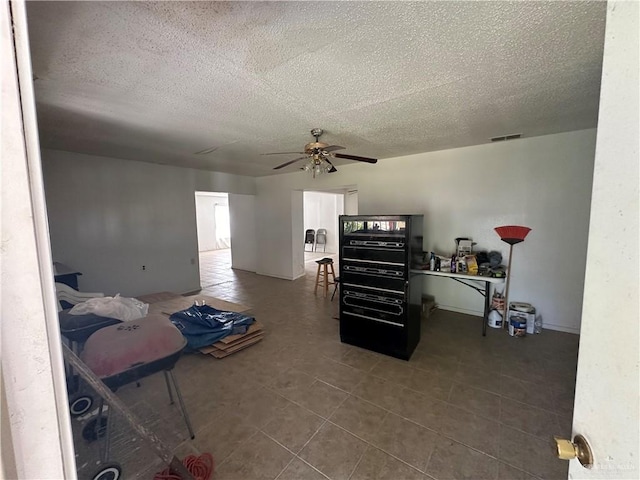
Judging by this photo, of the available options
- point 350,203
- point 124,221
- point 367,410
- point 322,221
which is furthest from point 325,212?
point 367,410

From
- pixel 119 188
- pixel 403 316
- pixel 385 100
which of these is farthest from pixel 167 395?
pixel 119 188

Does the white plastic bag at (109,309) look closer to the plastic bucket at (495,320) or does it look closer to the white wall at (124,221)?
the white wall at (124,221)

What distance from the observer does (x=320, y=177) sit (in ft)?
18.1

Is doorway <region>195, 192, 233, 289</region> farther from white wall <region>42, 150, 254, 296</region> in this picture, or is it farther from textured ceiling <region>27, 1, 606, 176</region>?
textured ceiling <region>27, 1, 606, 176</region>

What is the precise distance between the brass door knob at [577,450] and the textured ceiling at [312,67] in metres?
1.67

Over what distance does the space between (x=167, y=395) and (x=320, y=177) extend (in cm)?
434

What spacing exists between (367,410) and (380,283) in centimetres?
116

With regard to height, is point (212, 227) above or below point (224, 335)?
above

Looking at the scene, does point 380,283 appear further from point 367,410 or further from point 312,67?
point 312,67

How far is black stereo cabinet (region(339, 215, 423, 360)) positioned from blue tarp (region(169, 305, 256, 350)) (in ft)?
4.10

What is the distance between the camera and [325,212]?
10.1 metres

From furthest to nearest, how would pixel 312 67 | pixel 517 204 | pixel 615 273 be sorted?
pixel 517 204 → pixel 312 67 → pixel 615 273

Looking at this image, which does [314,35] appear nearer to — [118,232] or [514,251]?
[514,251]

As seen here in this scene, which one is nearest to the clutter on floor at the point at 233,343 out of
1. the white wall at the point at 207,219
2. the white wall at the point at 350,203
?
the white wall at the point at 350,203
